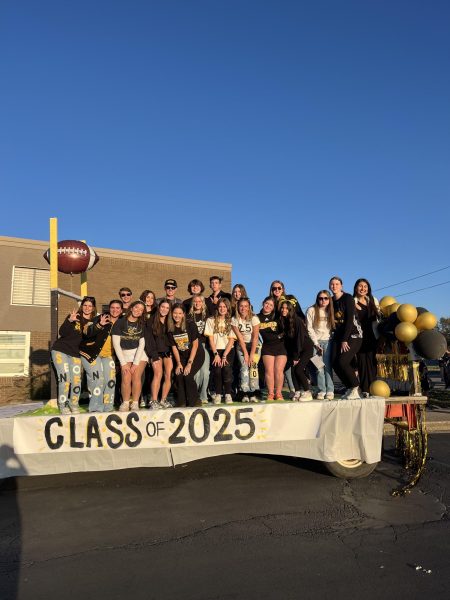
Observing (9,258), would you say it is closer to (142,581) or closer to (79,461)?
(79,461)

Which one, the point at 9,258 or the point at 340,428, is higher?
the point at 9,258

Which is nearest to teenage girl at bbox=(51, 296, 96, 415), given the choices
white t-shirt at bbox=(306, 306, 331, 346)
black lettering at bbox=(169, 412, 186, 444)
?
black lettering at bbox=(169, 412, 186, 444)

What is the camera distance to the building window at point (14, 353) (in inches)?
638

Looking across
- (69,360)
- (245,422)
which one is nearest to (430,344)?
(245,422)

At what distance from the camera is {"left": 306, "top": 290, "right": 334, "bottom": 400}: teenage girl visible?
5504 millimetres

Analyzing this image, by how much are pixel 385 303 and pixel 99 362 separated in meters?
4.17

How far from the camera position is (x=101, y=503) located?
4465 mm

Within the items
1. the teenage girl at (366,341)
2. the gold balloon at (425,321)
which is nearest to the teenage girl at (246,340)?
the teenage girl at (366,341)

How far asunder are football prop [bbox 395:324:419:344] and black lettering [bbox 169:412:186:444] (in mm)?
2823

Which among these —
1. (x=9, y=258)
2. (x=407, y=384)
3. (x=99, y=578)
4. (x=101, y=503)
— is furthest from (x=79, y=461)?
(x=9, y=258)

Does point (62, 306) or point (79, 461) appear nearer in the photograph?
point (79, 461)

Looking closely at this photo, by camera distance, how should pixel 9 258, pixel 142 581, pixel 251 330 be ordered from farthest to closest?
pixel 9 258 < pixel 251 330 < pixel 142 581

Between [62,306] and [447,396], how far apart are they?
1426cm

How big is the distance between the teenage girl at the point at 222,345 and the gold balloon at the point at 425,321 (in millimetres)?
2392
